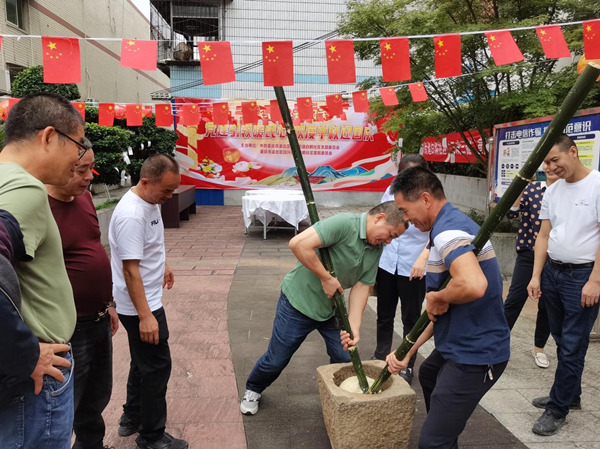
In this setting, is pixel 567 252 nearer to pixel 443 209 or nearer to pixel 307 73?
pixel 443 209

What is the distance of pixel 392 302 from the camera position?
3.46 metres

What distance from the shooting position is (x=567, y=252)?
2.79m

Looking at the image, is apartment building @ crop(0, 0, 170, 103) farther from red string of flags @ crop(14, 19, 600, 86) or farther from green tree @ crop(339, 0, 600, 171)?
green tree @ crop(339, 0, 600, 171)

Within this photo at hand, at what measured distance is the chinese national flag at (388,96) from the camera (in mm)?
6846

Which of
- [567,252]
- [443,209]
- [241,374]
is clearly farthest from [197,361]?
[567,252]

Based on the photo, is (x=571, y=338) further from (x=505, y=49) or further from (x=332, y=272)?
(x=505, y=49)

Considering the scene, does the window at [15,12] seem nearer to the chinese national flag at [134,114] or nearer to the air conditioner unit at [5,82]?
the air conditioner unit at [5,82]

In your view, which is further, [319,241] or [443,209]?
[319,241]

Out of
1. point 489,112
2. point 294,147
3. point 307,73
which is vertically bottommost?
point 294,147

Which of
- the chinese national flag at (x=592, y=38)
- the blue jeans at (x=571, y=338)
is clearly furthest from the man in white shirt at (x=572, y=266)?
the chinese national flag at (x=592, y=38)

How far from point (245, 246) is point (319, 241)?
635 cm

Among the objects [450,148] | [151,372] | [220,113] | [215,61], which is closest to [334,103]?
[220,113]

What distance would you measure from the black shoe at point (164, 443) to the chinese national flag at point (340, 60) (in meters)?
3.11

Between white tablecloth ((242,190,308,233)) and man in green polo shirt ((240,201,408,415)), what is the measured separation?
6.20 m
